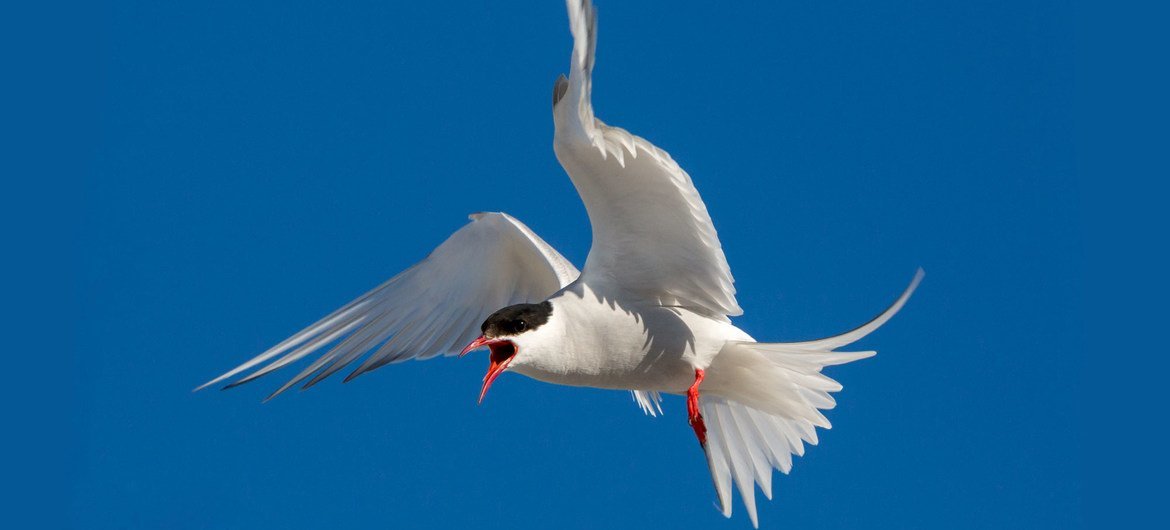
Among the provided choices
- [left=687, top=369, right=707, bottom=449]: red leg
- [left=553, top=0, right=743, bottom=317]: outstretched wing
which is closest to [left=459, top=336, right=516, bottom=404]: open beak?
[left=553, top=0, right=743, bottom=317]: outstretched wing

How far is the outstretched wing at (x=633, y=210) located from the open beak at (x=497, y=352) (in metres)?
0.65

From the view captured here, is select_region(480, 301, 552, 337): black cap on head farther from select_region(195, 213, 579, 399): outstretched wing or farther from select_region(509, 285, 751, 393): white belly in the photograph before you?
select_region(195, 213, 579, 399): outstretched wing

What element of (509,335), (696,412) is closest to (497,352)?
(509,335)

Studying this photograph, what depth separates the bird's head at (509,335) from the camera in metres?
5.55

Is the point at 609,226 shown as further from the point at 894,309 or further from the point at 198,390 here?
the point at 198,390

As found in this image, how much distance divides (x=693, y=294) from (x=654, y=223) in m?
0.49

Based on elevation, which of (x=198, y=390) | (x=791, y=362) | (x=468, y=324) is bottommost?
(x=198, y=390)

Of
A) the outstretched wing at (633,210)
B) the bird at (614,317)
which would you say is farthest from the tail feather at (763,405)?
the outstretched wing at (633,210)

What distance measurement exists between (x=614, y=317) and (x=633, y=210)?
485 millimetres

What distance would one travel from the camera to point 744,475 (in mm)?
6738

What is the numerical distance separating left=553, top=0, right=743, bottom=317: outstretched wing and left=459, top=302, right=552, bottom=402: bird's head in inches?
20.8

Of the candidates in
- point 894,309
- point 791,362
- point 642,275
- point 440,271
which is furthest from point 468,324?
point 894,309

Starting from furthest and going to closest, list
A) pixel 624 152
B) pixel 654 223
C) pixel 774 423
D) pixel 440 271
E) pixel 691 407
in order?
pixel 440 271, pixel 774 423, pixel 691 407, pixel 654 223, pixel 624 152

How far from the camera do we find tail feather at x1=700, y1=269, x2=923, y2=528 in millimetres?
6035
